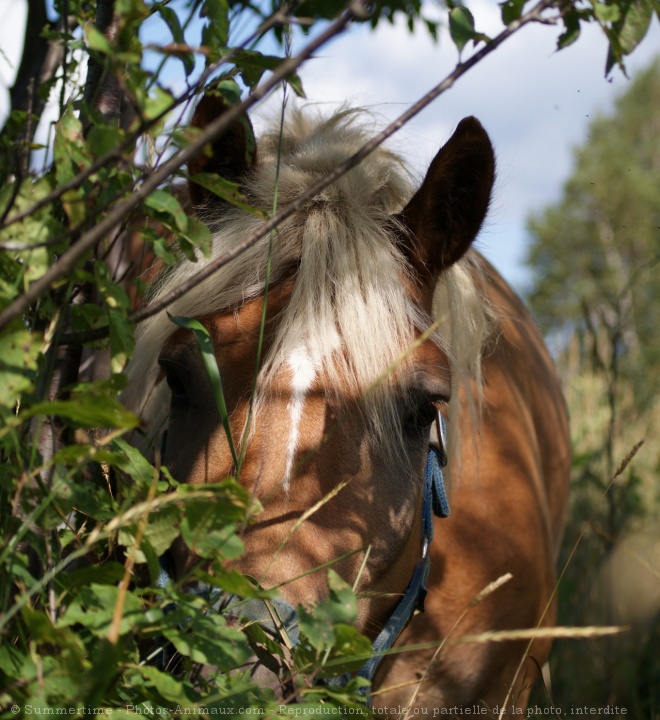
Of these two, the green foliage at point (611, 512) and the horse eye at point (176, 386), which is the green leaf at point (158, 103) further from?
the green foliage at point (611, 512)

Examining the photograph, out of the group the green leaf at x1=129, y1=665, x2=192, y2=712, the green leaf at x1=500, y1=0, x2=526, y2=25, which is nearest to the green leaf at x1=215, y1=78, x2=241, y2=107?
the green leaf at x1=500, y1=0, x2=526, y2=25

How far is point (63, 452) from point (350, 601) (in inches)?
18.4

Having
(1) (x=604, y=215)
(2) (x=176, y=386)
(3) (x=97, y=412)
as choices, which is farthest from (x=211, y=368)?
(1) (x=604, y=215)

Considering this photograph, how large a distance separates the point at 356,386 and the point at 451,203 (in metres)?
0.59

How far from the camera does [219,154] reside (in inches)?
73.4

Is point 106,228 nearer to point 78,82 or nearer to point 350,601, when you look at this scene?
point 350,601

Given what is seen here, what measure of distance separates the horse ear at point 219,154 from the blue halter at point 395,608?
0.86 meters

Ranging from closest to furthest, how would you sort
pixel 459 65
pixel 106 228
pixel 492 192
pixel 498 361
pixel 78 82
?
pixel 106 228, pixel 459 65, pixel 78 82, pixel 492 192, pixel 498 361

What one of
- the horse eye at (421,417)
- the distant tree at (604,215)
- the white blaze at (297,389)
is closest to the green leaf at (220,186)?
the white blaze at (297,389)

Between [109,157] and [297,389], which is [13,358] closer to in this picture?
[109,157]

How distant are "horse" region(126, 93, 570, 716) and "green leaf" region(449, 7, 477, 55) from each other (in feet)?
1.34

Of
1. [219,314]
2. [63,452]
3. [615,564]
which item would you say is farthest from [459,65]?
[615,564]

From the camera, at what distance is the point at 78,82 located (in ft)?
5.20

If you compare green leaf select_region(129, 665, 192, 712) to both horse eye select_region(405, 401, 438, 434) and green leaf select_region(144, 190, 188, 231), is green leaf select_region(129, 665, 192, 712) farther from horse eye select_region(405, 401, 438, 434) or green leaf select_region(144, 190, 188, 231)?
horse eye select_region(405, 401, 438, 434)
